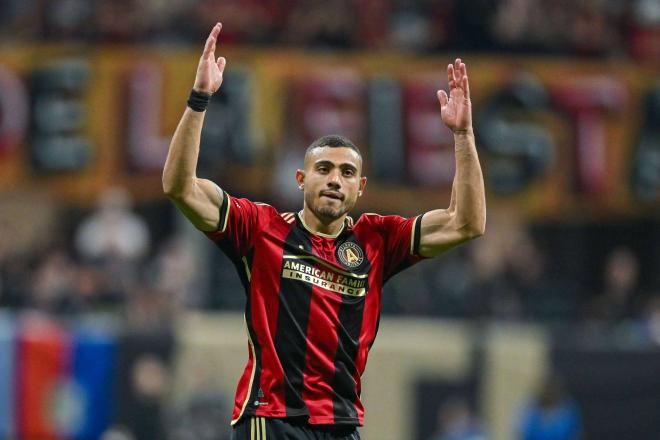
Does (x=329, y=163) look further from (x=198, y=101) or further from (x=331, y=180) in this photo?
(x=198, y=101)

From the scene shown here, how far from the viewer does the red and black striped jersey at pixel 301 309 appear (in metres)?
5.80

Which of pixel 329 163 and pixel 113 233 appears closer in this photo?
pixel 329 163

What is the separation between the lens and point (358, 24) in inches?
608

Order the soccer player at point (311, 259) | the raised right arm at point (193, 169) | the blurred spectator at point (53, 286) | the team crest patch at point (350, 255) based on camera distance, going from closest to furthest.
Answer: the raised right arm at point (193, 169) → the soccer player at point (311, 259) → the team crest patch at point (350, 255) → the blurred spectator at point (53, 286)

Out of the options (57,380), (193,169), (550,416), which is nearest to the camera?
(193,169)

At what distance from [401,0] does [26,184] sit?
185 inches

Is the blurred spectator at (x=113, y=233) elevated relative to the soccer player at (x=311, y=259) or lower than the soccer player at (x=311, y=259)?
elevated

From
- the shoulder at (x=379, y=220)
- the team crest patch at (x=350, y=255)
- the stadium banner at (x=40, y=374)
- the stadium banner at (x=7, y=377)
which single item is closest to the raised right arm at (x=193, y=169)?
the team crest patch at (x=350, y=255)

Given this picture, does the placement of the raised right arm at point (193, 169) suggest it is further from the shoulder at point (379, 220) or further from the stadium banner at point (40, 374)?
the stadium banner at point (40, 374)

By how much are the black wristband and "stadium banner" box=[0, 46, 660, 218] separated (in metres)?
8.99

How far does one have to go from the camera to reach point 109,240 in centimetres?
1444

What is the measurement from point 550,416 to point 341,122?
403 centimetres

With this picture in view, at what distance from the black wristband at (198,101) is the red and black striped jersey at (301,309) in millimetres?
417

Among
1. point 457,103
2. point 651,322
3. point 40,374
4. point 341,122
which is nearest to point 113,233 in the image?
point 40,374
